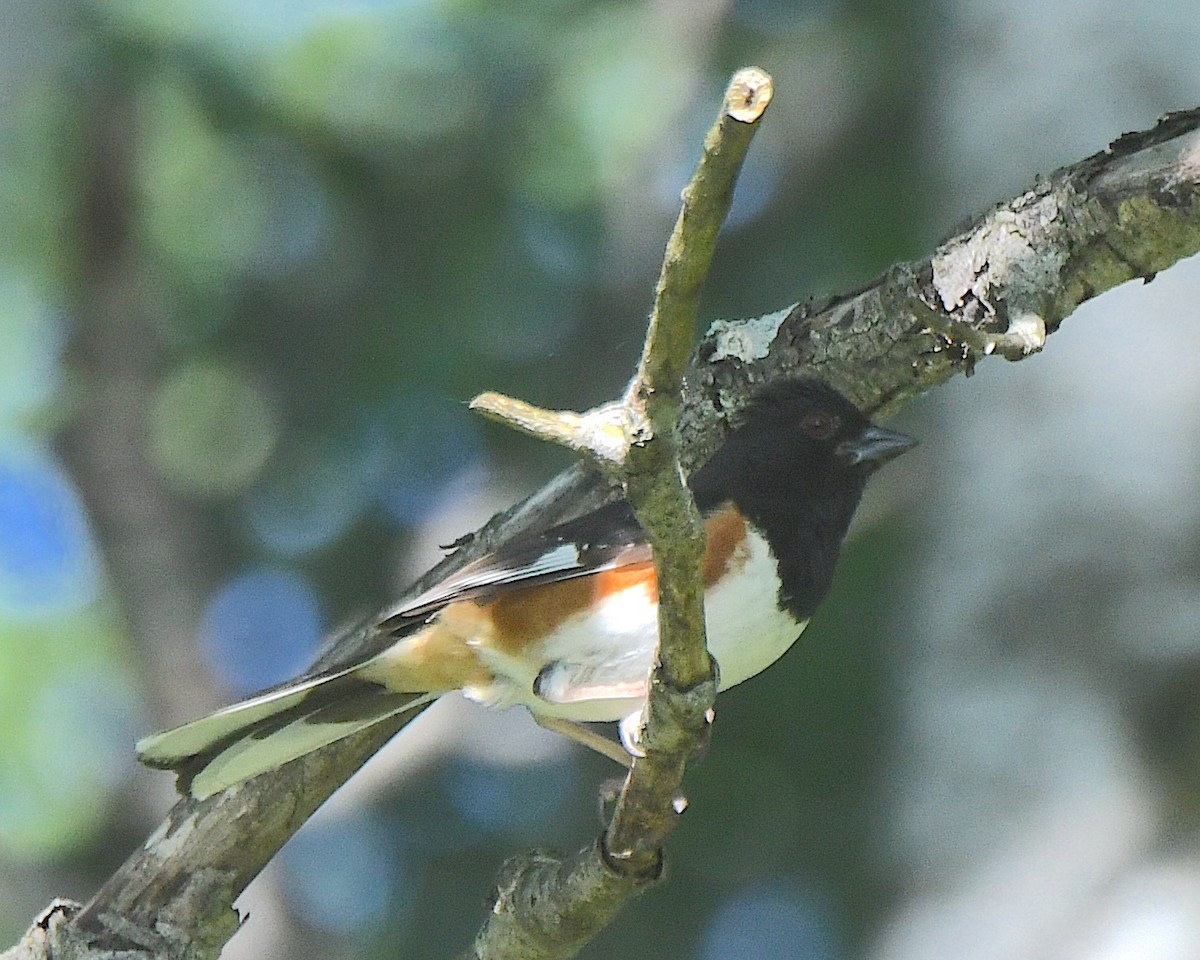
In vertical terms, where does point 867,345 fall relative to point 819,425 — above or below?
above

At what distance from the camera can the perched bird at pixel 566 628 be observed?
311cm

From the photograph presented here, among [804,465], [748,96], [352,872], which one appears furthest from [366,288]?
[748,96]

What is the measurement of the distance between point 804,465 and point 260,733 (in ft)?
4.42

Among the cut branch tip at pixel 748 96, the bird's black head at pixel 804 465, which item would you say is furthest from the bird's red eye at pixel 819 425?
the cut branch tip at pixel 748 96

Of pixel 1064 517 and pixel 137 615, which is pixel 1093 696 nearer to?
pixel 1064 517

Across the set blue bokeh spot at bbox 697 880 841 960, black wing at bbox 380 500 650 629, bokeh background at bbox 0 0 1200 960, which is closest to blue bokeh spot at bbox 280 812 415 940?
bokeh background at bbox 0 0 1200 960

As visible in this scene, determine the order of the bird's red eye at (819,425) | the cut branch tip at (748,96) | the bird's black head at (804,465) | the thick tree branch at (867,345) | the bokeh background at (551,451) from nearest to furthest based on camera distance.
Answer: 1. the cut branch tip at (748,96)
2. the thick tree branch at (867,345)
3. the bird's black head at (804,465)
4. the bird's red eye at (819,425)
5. the bokeh background at (551,451)

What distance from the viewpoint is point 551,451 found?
600 centimetres

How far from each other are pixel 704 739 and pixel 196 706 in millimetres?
3646

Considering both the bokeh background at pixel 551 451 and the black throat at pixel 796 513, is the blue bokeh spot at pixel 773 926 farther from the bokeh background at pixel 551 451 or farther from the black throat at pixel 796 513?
the black throat at pixel 796 513

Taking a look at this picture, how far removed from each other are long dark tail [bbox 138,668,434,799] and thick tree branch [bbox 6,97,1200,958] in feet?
0.31

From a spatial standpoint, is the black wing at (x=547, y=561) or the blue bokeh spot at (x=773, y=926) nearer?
the black wing at (x=547, y=561)

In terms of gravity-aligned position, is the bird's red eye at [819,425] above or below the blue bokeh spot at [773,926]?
above

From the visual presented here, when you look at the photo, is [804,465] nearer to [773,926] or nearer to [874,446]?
[874,446]
